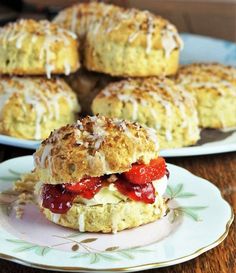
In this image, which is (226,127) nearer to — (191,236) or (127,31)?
(127,31)

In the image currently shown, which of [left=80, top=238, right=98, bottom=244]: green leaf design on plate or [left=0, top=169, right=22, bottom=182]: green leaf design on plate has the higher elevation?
[left=80, top=238, right=98, bottom=244]: green leaf design on plate

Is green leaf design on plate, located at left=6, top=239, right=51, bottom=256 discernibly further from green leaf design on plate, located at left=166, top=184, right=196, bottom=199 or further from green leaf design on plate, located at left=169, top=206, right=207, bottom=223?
green leaf design on plate, located at left=166, top=184, right=196, bottom=199

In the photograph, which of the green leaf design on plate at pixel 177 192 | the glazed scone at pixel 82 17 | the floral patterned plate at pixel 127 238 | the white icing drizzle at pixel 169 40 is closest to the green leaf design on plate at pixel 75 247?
the floral patterned plate at pixel 127 238

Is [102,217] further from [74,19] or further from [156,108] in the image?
[74,19]

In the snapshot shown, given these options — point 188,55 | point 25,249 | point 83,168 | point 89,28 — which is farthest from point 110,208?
point 188,55

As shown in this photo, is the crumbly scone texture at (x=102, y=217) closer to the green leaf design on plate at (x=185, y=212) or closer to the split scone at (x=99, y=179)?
the split scone at (x=99, y=179)

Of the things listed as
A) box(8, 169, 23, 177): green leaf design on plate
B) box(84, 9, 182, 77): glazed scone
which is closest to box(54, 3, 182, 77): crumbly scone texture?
box(84, 9, 182, 77): glazed scone

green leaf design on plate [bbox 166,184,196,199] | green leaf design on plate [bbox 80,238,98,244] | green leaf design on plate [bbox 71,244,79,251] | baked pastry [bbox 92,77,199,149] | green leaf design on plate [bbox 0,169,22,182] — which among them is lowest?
baked pastry [bbox 92,77,199,149]
